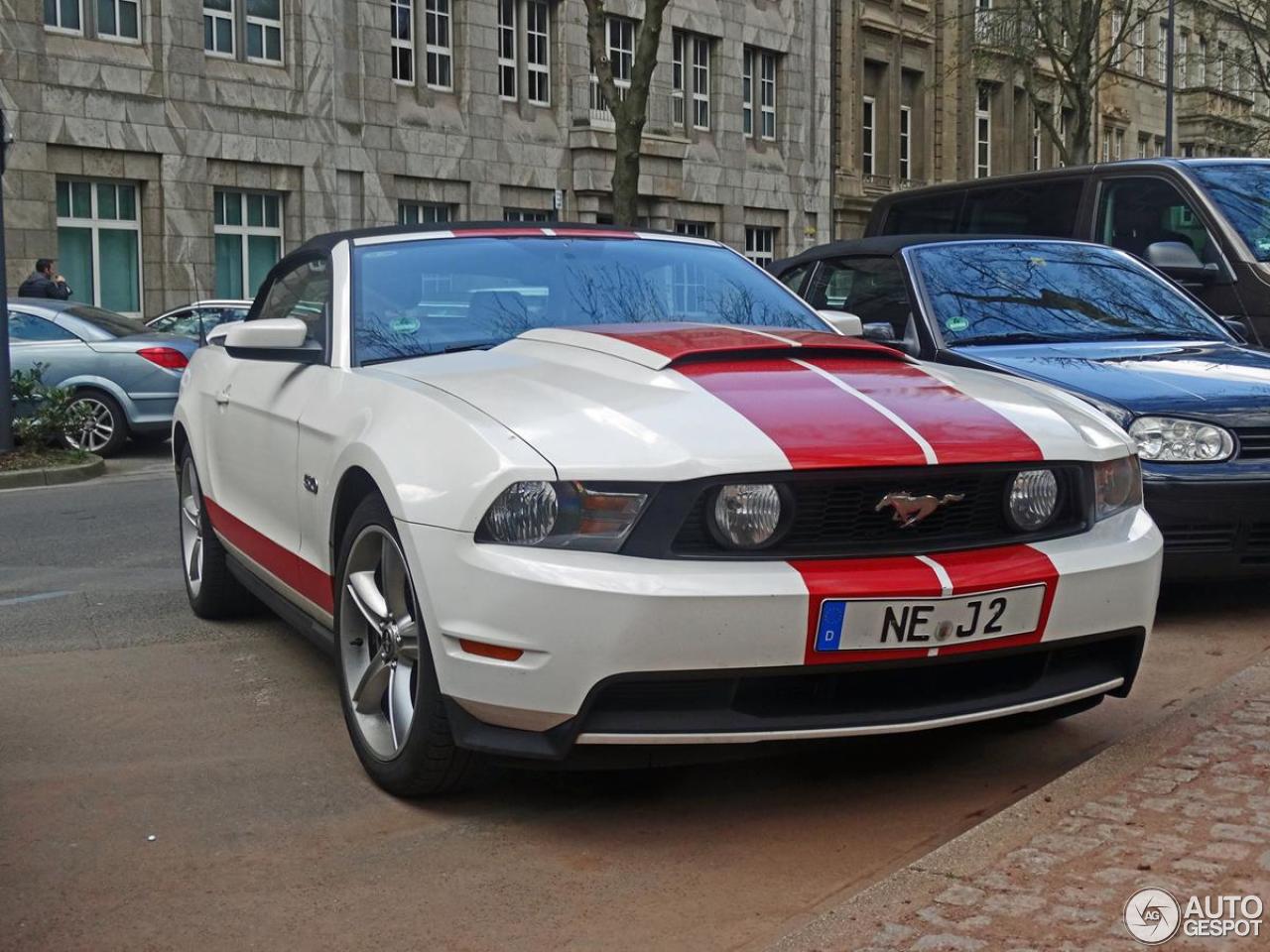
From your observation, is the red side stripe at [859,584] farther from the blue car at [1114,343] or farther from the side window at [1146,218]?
the side window at [1146,218]

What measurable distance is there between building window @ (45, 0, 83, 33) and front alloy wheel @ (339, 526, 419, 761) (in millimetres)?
22214

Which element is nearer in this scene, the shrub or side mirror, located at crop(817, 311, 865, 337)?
side mirror, located at crop(817, 311, 865, 337)

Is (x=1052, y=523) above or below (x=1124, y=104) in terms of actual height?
below

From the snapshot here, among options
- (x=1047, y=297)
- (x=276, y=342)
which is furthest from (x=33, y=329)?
(x=276, y=342)

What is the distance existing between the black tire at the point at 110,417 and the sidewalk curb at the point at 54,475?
1.28 m

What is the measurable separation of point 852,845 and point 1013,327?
3925mm

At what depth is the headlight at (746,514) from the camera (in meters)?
3.81

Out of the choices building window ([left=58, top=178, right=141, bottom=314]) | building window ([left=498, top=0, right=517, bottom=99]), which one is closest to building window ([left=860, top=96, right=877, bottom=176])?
building window ([left=498, top=0, right=517, bottom=99])

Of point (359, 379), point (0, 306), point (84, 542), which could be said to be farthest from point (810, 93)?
point (359, 379)

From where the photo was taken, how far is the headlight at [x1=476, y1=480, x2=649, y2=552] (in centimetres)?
378

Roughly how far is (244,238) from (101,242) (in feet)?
8.79

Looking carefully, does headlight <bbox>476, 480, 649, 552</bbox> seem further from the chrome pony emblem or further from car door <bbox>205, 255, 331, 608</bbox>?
car door <bbox>205, 255, 331, 608</bbox>

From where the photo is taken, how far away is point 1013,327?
741cm

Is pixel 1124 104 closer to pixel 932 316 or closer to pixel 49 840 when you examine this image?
pixel 932 316
